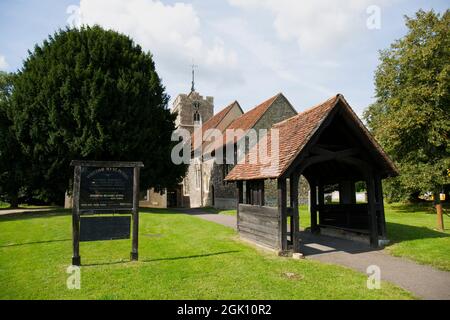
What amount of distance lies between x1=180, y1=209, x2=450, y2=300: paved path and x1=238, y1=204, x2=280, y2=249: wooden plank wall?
49.0 inches

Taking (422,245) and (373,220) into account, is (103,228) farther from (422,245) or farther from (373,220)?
(422,245)

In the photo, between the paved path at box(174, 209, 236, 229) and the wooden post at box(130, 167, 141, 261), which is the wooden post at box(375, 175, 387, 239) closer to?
the paved path at box(174, 209, 236, 229)

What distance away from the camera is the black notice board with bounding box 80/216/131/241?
838 centimetres

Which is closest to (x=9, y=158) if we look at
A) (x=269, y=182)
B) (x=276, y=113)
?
(x=269, y=182)

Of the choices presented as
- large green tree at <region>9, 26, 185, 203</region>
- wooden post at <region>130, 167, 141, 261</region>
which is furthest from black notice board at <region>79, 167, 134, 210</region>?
large green tree at <region>9, 26, 185, 203</region>

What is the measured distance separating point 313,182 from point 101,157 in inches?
650

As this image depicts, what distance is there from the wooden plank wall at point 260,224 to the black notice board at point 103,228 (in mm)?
4520

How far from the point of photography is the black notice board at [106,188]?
27.7 feet

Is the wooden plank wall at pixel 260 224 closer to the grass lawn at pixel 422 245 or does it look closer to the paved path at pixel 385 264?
the paved path at pixel 385 264

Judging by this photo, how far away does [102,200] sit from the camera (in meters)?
8.57

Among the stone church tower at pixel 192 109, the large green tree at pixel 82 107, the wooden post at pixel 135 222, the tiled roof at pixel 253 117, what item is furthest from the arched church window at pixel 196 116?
the wooden post at pixel 135 222
